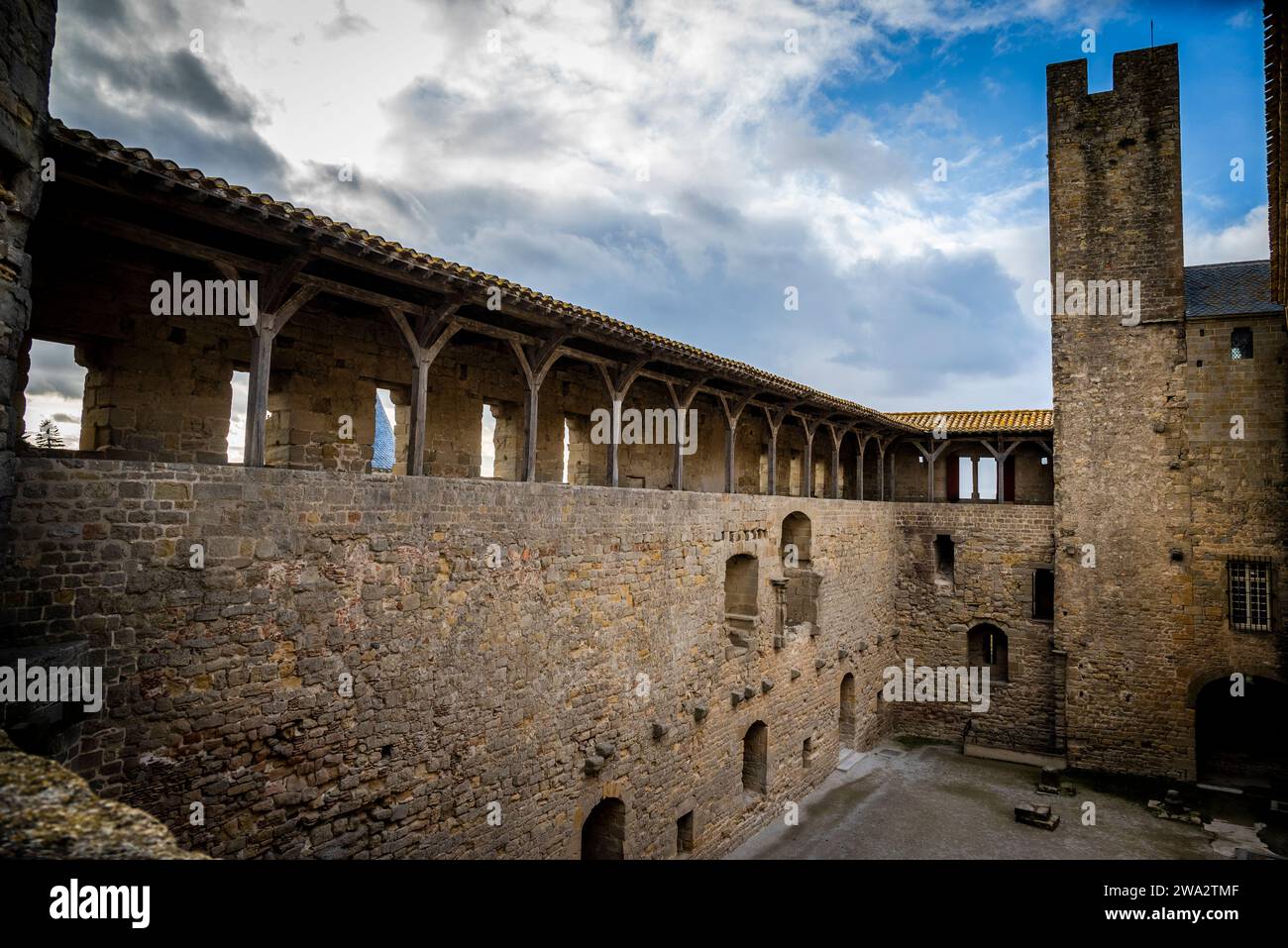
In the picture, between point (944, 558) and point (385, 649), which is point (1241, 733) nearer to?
point (944, 558)

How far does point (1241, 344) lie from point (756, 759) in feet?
50.0

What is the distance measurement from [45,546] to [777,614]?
12116 millimetres

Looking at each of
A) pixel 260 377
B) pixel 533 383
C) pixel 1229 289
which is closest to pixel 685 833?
pixel 533 383

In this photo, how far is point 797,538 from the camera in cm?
1614

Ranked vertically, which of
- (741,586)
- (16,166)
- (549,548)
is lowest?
(741,586)

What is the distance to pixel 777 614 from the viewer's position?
578 inches

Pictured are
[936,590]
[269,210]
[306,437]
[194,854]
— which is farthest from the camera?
[936,590]

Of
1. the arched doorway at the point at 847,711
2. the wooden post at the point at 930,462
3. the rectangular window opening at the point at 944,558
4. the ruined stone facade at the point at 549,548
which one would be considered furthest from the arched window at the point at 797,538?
the wooden post at the point at 930,462

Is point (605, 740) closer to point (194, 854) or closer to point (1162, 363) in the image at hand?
point (194, 854)

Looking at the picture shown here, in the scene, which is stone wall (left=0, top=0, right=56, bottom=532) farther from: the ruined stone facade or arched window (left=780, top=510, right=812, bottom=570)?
arched window (left=780, top=510, right=812, bottom=570)

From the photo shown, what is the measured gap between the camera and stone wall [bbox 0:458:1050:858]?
220 inches

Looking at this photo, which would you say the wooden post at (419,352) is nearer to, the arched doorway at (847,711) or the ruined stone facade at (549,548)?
the ruined stone facade at (549,548)

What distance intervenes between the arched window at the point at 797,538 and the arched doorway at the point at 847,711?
4.29 m
